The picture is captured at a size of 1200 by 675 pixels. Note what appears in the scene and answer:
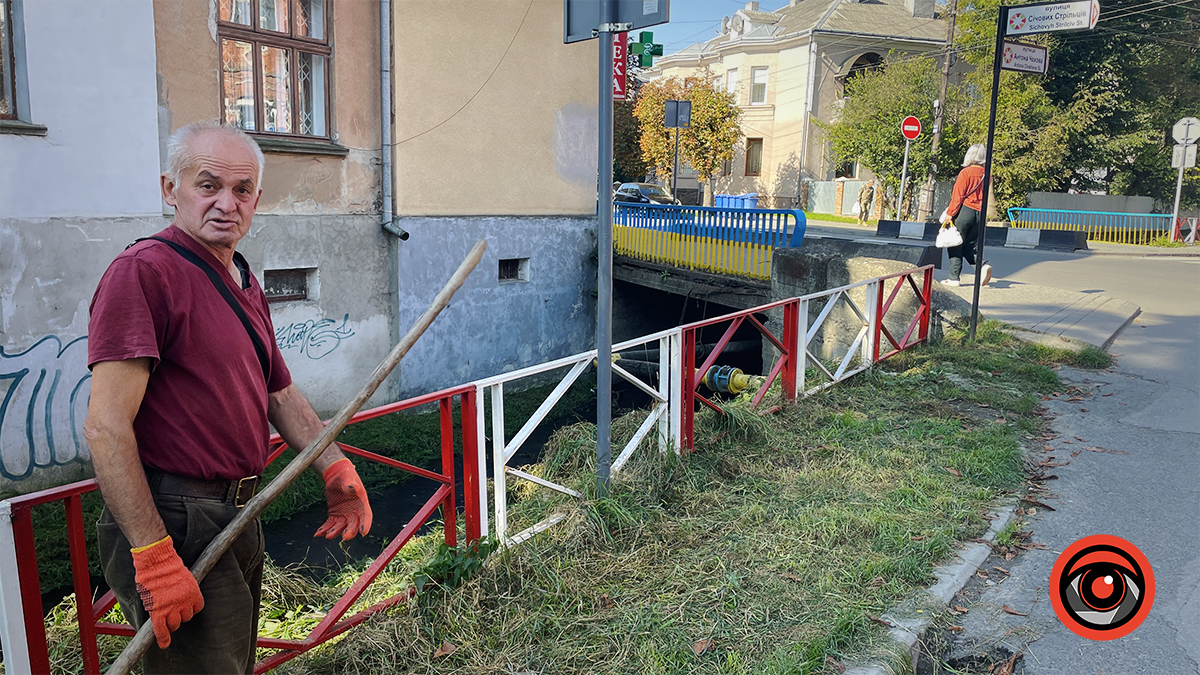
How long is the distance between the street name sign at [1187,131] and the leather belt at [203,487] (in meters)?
22.6

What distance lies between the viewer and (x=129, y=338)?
185 cm

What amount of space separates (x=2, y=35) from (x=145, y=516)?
290 inches

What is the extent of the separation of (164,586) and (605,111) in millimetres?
2617

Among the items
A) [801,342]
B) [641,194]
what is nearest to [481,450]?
[801,342]

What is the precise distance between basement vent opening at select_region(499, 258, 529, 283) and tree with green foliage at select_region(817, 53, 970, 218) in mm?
Result: 19803

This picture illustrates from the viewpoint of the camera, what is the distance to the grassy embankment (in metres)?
3.15

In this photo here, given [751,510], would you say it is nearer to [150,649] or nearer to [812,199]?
[150,649]

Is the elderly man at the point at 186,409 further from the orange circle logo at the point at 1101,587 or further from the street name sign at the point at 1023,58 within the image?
the street name sign at the point at 1023,58

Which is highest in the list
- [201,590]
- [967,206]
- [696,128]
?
[696,128]

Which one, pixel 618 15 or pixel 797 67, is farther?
pixel 797 67

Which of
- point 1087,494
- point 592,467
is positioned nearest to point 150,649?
point 592,467

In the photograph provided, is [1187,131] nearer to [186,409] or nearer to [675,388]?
[675,388]

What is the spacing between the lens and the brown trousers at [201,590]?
2.03 metres

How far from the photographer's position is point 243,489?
2.17 m
